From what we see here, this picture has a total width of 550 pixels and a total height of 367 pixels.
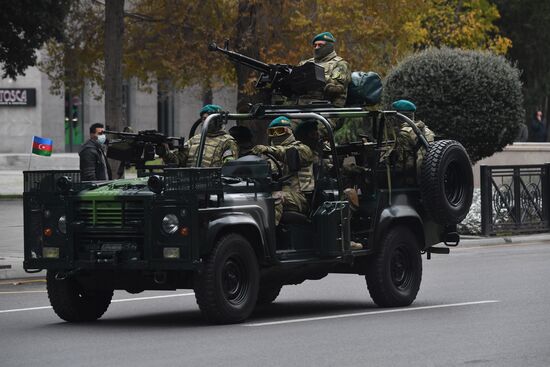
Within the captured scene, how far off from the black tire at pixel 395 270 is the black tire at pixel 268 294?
37.1 inches

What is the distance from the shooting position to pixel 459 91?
27.9 m

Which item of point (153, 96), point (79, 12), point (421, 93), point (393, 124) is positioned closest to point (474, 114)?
point (421, 93)

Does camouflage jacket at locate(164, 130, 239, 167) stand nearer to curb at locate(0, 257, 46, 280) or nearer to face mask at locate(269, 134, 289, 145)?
face mask at locate(269, 134, 289, 145)

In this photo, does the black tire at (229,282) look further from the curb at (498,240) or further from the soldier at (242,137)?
the curb at (498,240)

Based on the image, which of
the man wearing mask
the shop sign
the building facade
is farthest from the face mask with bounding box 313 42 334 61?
the building facade

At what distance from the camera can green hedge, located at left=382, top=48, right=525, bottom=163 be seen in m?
27.9

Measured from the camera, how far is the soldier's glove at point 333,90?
47.9 feet

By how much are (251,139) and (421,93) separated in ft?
46.0

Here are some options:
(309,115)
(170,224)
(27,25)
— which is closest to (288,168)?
(309,115)

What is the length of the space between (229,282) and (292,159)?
49.1 inches

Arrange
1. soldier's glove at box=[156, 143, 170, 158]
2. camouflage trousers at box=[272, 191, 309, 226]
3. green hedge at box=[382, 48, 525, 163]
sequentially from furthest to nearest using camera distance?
green hedge at box=[382, 48, 525, 163], soldier's glove at box=[156, 143, 170, 158], camouflage trousers at box=[272, 191, 309, 226]

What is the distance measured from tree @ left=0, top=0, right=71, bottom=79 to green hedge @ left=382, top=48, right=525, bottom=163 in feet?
31.5

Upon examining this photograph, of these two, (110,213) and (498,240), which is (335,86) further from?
(498,240)

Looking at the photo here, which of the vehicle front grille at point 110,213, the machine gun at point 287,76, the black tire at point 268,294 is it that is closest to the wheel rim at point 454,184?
the machine gun at point 287,76
